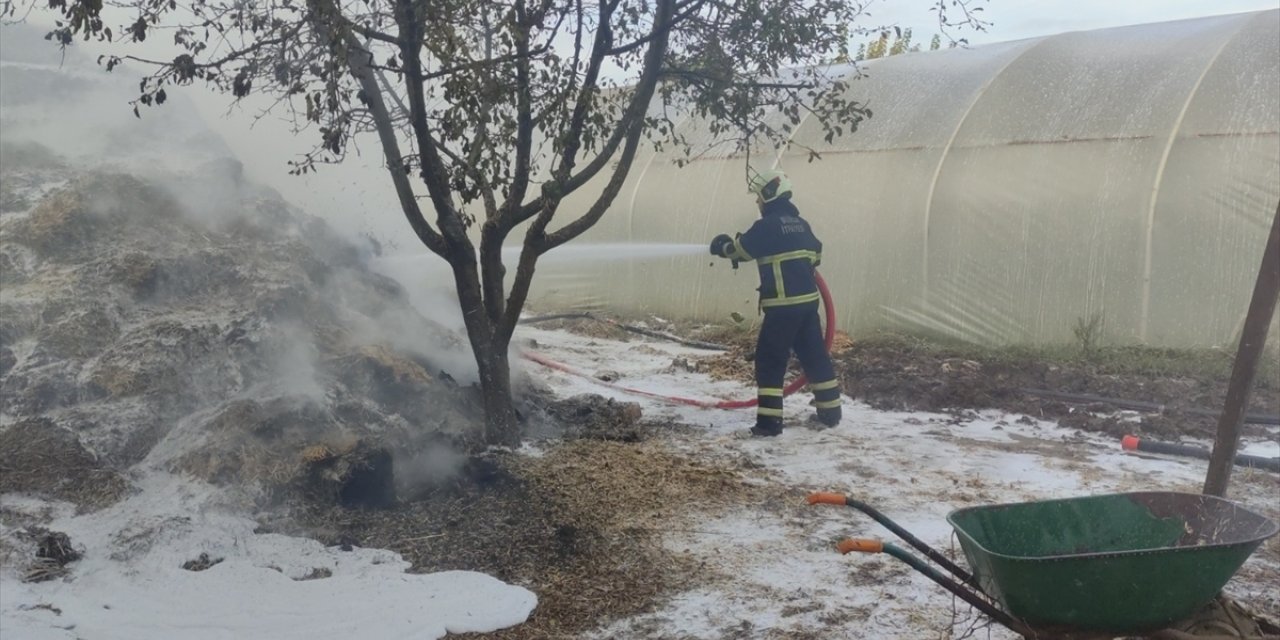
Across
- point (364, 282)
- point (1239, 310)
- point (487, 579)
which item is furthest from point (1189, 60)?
point (487, 579)

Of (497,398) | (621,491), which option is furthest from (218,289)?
(621,491)

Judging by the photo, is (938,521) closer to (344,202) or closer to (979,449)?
(979,449)

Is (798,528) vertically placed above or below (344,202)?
below

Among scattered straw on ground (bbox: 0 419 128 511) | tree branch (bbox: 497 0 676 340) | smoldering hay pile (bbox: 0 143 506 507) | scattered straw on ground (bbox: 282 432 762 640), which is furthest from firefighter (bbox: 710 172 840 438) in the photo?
scattered straw on ground (bbox: 0 419 128 511)

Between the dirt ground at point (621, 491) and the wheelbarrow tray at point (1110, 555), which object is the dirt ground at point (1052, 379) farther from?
the wheelbarrow tray at point (1110, 555)

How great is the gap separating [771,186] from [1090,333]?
166 inches

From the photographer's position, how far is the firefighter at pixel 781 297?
7.30m

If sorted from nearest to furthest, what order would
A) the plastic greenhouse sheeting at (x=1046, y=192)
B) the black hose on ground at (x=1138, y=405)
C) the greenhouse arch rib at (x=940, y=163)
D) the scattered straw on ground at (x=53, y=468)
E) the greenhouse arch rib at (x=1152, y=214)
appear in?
the scattered straw on ground at (x=53, y=468) → the black hose on ground at (x=1138, y=405) → the plastic greenhouse sheeting at (x=1046, y=192) → the greenhouse arch rib at (x=1152, y=214) → the greenhouse arch rib at (x=940, y=163)

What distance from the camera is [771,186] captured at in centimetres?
748

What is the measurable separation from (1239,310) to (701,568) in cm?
699

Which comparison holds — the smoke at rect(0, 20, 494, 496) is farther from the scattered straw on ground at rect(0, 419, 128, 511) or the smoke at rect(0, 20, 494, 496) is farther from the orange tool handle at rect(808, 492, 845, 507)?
the orange tool handle at rect(808, 492, 845, 507)

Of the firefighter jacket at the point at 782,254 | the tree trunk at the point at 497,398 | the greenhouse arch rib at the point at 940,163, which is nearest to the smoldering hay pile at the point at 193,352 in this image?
the tree trunk at the point at 497,398

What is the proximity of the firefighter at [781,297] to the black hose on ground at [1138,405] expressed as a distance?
2112mm

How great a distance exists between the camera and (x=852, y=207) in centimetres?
1158
